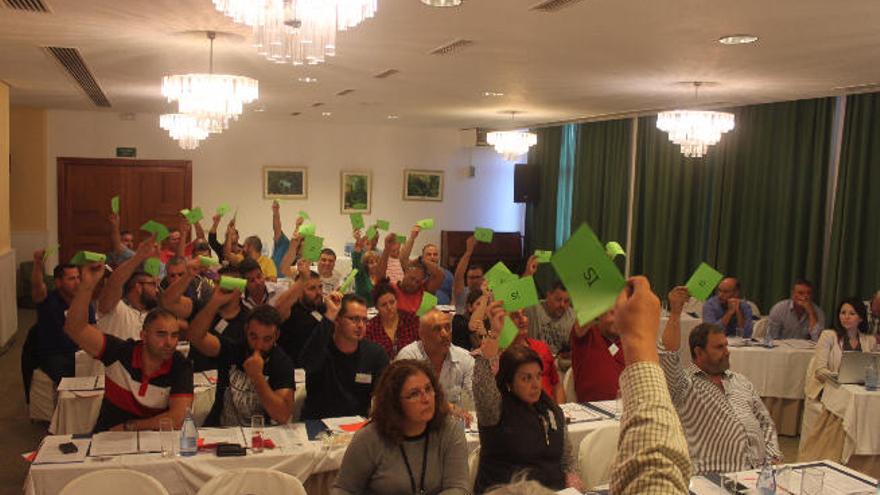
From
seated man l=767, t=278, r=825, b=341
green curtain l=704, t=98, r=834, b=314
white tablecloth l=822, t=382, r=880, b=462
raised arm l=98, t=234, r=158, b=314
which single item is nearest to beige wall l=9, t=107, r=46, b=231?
raised arm l=98, t=234, r=158, b=314

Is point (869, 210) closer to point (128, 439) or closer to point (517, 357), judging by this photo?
point (517, 357)

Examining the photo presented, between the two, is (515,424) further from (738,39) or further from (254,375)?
(738,39)

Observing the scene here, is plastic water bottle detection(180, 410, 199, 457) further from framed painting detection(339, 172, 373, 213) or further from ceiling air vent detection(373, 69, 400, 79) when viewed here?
framed painting detection(339, 172, 373, 213)

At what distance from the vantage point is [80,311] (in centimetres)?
430

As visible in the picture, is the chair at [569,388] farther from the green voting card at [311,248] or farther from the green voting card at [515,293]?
the green voting card at [311,248]

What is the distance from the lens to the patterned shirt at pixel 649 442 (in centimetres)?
113

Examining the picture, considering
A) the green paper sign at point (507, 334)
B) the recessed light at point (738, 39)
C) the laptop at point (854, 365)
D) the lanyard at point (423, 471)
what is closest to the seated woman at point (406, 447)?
the lanyard at point (423, 471)

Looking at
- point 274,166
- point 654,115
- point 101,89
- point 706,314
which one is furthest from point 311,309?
point 274,166

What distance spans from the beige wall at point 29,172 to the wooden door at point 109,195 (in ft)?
0.97

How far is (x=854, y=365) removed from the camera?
5938 mm

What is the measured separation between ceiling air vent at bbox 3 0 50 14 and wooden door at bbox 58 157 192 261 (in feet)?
28.8

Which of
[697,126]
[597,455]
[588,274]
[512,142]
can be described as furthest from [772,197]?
[588,274]

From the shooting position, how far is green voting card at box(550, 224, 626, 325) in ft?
4.08

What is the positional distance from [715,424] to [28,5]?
15.7 ft
